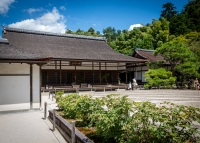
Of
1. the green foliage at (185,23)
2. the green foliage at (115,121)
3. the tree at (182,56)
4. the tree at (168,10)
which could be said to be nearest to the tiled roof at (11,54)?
the green foliage at (115,121)

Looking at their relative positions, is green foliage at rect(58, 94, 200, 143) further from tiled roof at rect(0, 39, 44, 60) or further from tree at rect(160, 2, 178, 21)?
tree at rect(160, 2, 178, 21)

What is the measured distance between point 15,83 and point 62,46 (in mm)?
14120

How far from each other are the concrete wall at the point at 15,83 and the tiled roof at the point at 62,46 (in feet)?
24.6

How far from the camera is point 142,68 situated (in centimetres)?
2861

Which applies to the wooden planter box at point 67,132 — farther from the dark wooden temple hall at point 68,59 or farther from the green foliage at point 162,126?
the dark wooden temple hall at point 68,59

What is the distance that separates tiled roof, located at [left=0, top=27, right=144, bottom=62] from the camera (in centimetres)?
2178

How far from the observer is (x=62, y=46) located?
25.5 m

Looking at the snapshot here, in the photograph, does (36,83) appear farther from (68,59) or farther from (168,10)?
(168,10)

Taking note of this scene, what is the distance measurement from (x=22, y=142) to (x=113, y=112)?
3255 millimetres

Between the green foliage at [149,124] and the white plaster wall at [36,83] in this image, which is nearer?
the green foliage at [149,124]

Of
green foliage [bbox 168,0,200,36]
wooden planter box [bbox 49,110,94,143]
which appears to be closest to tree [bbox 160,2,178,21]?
green foliage [bbox 168,0,200,36]

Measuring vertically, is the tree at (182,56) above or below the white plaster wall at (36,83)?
above

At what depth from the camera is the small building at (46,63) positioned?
11734mm

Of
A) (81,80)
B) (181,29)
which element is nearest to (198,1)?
(181,29)
